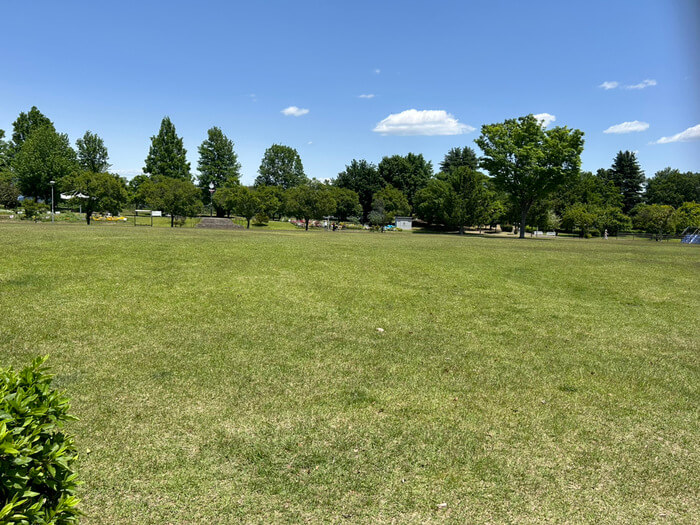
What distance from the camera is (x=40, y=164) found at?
2992 inches

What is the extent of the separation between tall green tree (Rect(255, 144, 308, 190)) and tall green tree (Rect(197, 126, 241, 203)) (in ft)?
43.7

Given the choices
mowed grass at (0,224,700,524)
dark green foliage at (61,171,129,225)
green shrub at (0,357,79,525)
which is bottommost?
mowed grass at (0,224,700,524)

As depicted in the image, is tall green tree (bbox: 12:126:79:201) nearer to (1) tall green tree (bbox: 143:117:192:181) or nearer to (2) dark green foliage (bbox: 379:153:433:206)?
(1) tall green tree (bbox: 143:117:192:181)

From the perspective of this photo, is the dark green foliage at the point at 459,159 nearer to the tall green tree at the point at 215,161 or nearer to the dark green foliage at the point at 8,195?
the tall green tree at the point at 215,161

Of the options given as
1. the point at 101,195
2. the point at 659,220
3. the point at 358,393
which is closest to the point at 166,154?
the point at 101,195

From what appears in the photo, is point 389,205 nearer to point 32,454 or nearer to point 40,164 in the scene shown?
point 40,164

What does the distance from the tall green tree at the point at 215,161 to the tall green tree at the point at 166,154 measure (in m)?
6.69

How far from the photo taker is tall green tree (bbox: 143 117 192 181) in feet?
314

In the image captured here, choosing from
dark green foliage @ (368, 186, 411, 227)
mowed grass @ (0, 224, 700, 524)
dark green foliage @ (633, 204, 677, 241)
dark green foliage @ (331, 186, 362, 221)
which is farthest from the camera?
dark green foliage @ (331, 186, 362, 221)

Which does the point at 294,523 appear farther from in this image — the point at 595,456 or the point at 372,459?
the point at 595,456

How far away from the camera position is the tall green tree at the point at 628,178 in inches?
3890

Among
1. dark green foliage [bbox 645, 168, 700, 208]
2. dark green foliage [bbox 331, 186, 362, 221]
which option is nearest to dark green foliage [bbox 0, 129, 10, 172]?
dark green foliage [bbox 331, 186, 362, 221]

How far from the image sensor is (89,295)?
10906 millimetres

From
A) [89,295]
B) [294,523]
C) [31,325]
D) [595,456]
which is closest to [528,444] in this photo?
[595,456]
